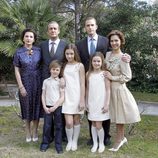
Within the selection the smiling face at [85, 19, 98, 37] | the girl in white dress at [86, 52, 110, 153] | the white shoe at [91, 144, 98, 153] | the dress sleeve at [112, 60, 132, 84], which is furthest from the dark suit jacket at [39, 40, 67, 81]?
the white shoe at [91, 144, 98, 153]

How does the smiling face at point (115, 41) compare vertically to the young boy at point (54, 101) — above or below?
above

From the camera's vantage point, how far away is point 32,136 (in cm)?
650

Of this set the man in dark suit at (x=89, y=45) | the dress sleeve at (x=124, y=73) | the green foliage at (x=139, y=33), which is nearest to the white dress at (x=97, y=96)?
the dress sleeve at (x=124, y=73)

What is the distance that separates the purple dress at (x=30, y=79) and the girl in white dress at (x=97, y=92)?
0.88m

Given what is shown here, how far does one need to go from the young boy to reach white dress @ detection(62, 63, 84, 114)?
8cm

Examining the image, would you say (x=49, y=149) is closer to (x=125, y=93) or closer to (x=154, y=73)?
(x=125, y=93)

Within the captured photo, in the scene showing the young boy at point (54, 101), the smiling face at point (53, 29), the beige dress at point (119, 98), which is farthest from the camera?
the smiling face at point (53, 29)

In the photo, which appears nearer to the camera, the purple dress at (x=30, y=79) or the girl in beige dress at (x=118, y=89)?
the girl in beige dress at (x=118, y=89)

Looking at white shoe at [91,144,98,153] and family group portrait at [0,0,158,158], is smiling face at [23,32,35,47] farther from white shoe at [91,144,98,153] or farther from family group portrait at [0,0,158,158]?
A: white shoe at [91,144,98,153]

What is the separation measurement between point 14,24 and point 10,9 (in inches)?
21.7

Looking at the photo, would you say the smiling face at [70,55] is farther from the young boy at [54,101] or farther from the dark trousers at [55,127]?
the dark trousers at [55,127]

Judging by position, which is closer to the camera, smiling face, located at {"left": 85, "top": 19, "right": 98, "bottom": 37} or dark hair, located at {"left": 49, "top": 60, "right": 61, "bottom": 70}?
dark hair, located at {"left": 49, "top": 60, "right": 61, "bottom": 70}

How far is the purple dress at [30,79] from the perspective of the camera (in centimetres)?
604

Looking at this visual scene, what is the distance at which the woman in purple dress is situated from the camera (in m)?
6.04
